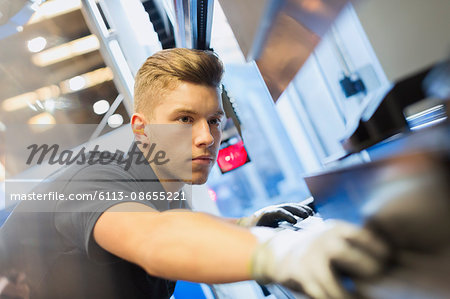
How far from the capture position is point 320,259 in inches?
13.3

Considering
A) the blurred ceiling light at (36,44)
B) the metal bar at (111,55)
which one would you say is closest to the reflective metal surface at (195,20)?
the metal bar at (111,55)

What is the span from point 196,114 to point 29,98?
3.31 metres

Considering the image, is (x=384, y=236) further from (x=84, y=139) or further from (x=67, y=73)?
(x=67, y=73)

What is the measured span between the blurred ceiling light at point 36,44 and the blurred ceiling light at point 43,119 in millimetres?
765

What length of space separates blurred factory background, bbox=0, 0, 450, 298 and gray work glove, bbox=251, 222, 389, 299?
0.51 ft

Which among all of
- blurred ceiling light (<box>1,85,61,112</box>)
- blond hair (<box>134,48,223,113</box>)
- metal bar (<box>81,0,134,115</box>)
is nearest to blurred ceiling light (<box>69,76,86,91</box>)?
blurred ceiling light (<box>1,85,61,112</box>)

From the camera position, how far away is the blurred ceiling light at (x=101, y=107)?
3.04 meters

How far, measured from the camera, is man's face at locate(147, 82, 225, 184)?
97cm

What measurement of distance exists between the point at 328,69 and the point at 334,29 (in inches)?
11.4

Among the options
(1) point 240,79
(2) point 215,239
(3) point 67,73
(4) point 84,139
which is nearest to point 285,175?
(1) point 240,79

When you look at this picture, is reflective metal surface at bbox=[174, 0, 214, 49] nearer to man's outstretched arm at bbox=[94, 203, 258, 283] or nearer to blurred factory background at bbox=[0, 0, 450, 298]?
blurred factory background at bbox=[0, 0, 450, 298]

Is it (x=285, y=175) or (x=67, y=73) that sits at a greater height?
(x=67, y=73)

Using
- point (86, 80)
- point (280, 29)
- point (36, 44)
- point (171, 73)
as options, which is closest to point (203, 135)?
point (171, 73)

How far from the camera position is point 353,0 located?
2.28 ft
